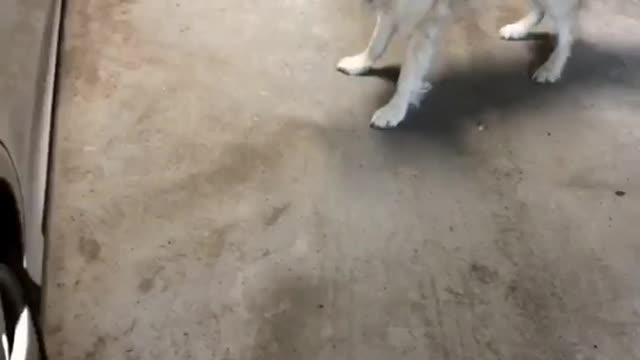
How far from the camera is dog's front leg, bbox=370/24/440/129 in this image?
A: 229 centimetres

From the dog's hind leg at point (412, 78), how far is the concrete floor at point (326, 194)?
1.7 inches

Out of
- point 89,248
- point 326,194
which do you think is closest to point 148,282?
point 89,248

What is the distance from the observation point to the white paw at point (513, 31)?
8.75 ft

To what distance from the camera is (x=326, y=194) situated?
2.14 metres

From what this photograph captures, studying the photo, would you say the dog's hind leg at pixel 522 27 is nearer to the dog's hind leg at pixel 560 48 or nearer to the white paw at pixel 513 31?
the white paw at pixel 513 31

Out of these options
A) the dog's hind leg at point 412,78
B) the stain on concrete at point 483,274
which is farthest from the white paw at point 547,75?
the stain on concrete at point 483,274

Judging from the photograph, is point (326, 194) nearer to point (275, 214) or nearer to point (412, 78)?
point (275, 214)

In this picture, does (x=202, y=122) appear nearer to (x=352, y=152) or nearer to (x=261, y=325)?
(x=352, y=152)

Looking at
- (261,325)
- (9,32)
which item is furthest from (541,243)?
(9,32)

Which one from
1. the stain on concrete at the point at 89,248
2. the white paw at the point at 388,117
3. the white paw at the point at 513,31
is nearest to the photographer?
the stain on concrete at the point at 89,248

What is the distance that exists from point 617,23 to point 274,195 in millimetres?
1337

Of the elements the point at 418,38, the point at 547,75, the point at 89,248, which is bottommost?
the point at 547,75

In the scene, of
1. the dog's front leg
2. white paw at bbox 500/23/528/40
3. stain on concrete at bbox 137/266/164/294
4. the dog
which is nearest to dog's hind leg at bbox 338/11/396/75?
the dog

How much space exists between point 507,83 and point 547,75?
127 millimetres
